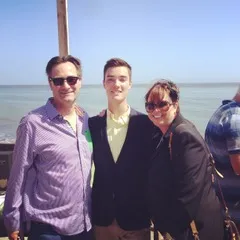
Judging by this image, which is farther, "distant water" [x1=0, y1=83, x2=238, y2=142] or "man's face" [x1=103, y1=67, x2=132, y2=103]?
"distant water" [x1=0, y1=83, x2=238, y2=142]

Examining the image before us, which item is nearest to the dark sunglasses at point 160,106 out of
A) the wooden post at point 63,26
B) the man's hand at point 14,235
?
the man's hand at point 14,235

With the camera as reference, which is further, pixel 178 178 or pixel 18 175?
pixel 18 175

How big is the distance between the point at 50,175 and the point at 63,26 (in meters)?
2.14

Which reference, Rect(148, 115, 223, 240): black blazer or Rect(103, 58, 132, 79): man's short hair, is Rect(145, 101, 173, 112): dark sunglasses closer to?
Rect(148, 115, 223, 240): black blazer

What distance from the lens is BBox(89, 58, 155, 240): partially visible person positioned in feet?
8.25

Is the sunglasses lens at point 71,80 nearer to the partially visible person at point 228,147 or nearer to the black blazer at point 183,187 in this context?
the black blazer at point 183,187

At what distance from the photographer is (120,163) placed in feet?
8.18

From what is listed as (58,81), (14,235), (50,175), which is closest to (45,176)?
(50,175)

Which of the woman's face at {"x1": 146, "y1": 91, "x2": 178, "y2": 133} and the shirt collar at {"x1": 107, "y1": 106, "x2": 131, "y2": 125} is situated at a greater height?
the woman's face at {"x1": 146, "y1": 91, "x2": 178, "y2": 133}

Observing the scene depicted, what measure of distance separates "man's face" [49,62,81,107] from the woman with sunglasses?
575 millimetres

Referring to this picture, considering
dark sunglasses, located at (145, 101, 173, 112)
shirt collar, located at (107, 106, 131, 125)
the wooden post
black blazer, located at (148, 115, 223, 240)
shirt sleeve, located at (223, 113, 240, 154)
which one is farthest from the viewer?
the wooden post

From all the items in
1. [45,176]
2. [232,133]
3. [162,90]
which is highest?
[162,90]

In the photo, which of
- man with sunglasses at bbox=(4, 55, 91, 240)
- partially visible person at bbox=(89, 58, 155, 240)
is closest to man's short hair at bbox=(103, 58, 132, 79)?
partially visible person at bbox=(89, 58, 155, 240)

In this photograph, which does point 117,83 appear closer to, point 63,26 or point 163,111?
point 163,111
